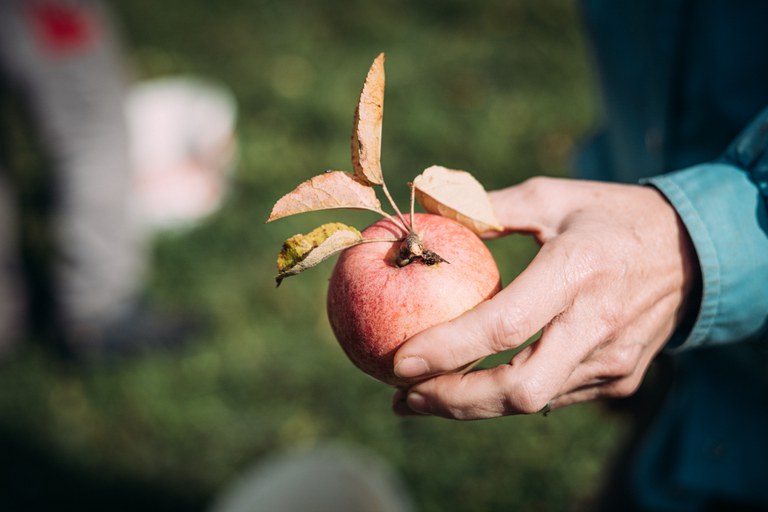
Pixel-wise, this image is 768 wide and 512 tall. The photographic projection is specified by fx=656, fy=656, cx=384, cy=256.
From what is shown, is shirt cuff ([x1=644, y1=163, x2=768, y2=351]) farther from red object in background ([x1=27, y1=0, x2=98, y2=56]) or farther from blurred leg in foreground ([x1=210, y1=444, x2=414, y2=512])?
red object in background ([x1=27, y1=0, x2=98, y2=56])

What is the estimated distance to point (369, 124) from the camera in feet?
3.40

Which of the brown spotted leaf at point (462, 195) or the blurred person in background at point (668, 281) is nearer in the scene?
the blurred person in background at point (668, 281)

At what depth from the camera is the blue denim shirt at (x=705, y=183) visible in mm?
1130

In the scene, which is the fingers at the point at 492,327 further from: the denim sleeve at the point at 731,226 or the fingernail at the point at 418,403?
the denim sleeve at the point at 731,226

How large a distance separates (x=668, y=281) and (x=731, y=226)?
0.14 m

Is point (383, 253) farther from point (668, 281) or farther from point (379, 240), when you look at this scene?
point (668, 281)

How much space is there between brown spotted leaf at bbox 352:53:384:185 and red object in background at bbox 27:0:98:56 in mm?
2248

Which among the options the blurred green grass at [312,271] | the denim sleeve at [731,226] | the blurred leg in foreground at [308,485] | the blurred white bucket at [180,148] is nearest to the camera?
the denim sleeve at [731,226]

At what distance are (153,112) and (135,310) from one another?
161 centimetres

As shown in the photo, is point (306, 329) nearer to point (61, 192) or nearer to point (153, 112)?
point (61, 192)

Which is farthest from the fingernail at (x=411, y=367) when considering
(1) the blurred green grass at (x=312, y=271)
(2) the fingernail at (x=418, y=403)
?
(1) the blurred green grass at (x=312, y=271)

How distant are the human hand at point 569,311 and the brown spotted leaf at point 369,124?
0.27m

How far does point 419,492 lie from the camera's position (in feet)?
8.30

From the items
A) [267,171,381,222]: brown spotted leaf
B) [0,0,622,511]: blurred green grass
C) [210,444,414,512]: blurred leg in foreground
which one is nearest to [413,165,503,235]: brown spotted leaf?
[267,171,381,222]: brown spotted leaf
